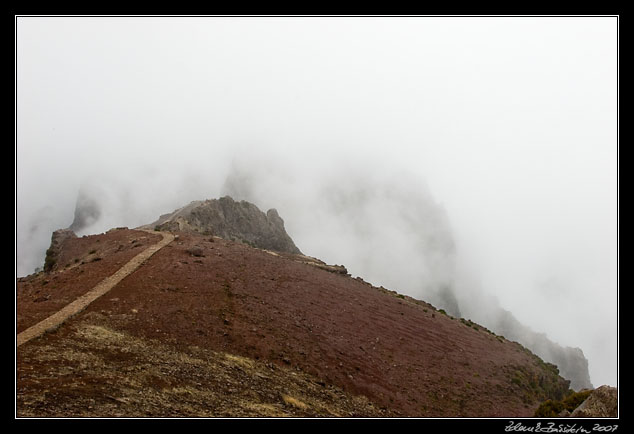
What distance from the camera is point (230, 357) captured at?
19.4 meters

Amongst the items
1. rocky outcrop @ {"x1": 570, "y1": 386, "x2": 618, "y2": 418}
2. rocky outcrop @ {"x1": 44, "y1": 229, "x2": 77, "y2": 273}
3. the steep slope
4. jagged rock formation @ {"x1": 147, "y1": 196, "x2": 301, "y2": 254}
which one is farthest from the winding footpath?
rocky outcrop @ {"x1": 570, "y1": 386, "x2": 618, "y2": 418}

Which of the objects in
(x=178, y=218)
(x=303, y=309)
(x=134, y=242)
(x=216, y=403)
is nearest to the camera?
(x=216, y=403)

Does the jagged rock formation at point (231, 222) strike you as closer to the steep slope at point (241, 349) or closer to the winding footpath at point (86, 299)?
the steep slope at point (241, 349)

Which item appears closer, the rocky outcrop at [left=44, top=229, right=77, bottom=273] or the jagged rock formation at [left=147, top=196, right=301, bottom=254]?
the rocky outcrop at [left=44, top=229, right=77, bottom=273]

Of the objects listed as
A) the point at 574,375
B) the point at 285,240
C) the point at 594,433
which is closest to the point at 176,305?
the point at 594,433

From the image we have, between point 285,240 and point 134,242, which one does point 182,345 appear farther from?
point 285,240

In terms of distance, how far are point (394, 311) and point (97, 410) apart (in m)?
27.7

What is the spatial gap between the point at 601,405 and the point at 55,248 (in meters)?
43.4

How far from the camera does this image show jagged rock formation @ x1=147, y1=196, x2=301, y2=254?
53.8 m

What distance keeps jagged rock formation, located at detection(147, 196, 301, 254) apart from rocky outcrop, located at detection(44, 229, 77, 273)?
32.5ft

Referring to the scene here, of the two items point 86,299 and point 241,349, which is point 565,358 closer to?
point 241,349

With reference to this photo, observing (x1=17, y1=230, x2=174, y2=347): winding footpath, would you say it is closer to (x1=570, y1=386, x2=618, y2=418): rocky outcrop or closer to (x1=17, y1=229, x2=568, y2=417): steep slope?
(x1=17, y1=229, x2=568, y2=417): steep slope

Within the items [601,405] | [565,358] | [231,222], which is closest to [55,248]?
[231,222]

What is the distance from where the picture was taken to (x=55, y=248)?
127 ft
